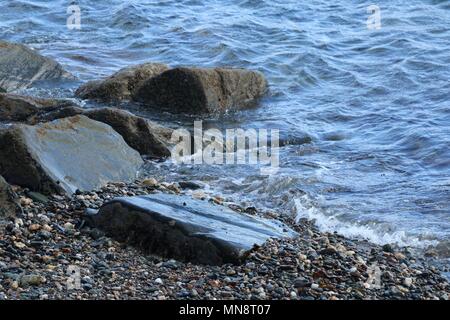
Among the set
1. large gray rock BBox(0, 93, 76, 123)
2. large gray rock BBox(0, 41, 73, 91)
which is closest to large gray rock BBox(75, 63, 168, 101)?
large gray rock BBox(0, 41, 73, 91)

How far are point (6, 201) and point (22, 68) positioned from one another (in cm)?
620

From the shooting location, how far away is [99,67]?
1480cm

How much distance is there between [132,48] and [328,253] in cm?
994

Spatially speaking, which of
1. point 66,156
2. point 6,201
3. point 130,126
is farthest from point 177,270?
point 130,126

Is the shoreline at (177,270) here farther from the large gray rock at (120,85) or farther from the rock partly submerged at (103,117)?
the large gray rock at (120,85)

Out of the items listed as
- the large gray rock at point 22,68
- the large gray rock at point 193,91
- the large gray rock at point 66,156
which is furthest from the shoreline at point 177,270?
the large gray rock at point 22,68

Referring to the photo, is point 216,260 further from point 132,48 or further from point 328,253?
point 132,48

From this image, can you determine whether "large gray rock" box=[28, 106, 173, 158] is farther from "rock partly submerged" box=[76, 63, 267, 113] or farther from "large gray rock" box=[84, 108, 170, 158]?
"rock partly submerged" box=[76, 63, 267, 113]

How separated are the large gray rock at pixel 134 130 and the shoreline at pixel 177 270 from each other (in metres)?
2.45

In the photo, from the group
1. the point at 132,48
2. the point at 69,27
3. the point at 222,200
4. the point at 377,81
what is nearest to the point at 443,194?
the point at 222,200

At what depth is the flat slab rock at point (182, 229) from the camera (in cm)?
682

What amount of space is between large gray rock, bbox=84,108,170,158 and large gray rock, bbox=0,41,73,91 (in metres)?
3.22

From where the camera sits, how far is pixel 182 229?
696cm

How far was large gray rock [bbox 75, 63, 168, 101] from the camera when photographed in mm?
12484
